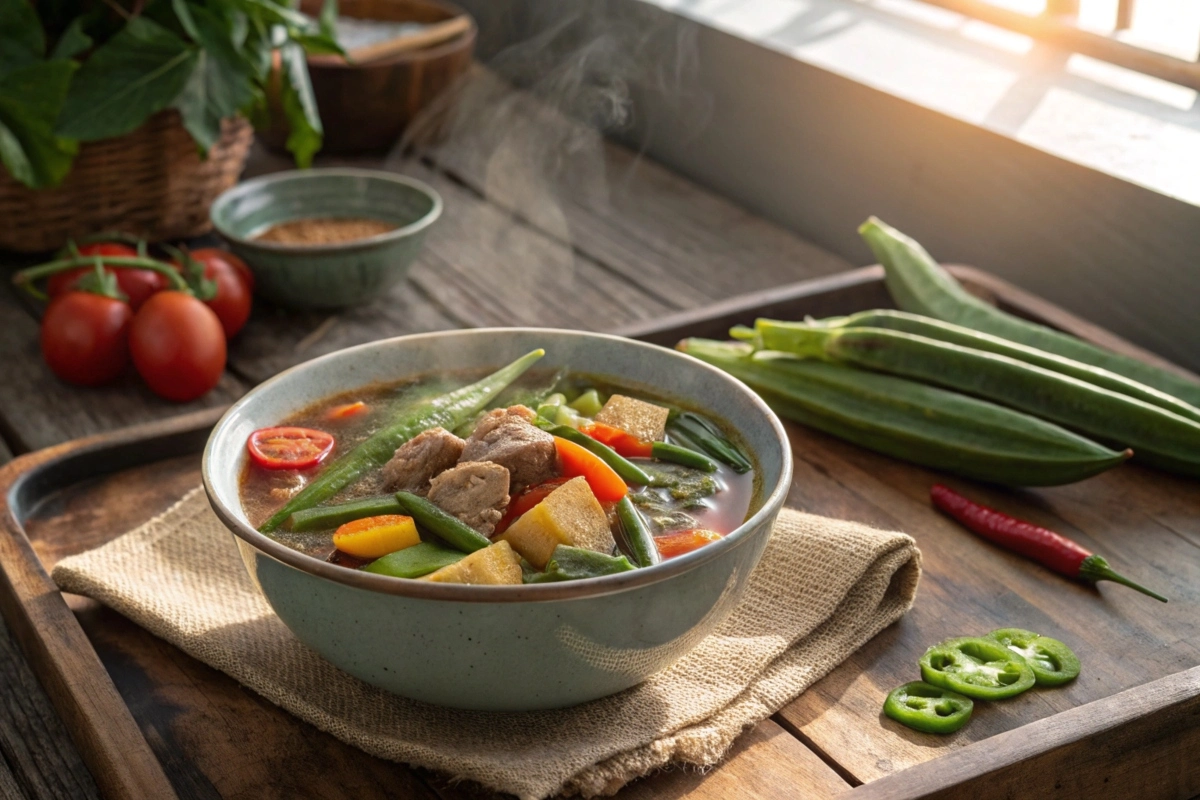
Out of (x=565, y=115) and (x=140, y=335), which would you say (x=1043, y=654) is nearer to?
(x=140, y=335)

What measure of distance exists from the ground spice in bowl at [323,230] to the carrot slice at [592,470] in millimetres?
1500

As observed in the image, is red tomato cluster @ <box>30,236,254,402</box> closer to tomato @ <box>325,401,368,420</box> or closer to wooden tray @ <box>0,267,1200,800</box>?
wooden tray @ <box>0,267,1200,800</box>

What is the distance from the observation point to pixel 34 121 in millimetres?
2537

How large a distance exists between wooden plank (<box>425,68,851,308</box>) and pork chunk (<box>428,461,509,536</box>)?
152cm

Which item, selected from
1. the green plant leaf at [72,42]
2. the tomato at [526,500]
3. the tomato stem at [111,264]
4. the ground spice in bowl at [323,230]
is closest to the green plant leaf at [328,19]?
the ground spice in bowl at [323,230]

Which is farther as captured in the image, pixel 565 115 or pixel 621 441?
pixel 565 115

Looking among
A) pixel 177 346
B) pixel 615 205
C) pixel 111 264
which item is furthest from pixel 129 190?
pixel 615 205

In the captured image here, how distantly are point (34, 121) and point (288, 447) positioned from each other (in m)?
1.43

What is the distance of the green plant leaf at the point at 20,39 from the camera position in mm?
2572

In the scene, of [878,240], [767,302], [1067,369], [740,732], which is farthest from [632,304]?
[740,732]

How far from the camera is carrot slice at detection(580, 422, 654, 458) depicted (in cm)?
161

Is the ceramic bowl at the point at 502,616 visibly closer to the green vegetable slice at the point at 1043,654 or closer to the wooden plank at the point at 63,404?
the green vegetable slice at the point at 1043,654

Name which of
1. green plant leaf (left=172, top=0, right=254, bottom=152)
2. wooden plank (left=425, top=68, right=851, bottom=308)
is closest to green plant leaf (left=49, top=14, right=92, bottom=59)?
green plant leaf (left=172, top=0, right=254, bottom=152)

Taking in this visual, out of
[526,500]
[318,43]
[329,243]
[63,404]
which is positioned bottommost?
[63,404]
